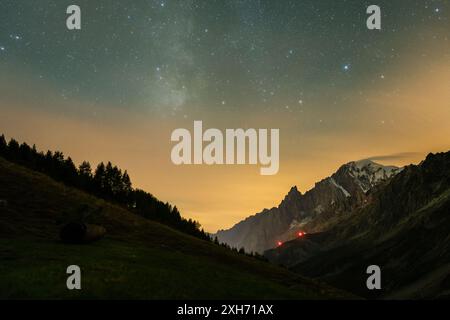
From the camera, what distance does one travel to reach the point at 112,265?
38.1 meters

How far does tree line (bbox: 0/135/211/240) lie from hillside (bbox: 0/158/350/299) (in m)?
28.8

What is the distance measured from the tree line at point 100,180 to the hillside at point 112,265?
28.8 m

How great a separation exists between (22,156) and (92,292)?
85.6 meters

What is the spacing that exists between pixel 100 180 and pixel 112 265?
80516 millimetres

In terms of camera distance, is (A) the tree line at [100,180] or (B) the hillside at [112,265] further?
(A) the tree line at [100,180]

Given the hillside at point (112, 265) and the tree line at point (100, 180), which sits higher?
the tree line at point (100, 180)

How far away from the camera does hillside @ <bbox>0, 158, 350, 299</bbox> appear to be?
3055cm

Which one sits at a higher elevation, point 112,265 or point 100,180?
point 100,180

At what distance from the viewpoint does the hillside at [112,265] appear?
100ft

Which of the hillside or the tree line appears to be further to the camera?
the tree line

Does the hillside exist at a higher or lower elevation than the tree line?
lower

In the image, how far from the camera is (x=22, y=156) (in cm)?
Result: 10556
